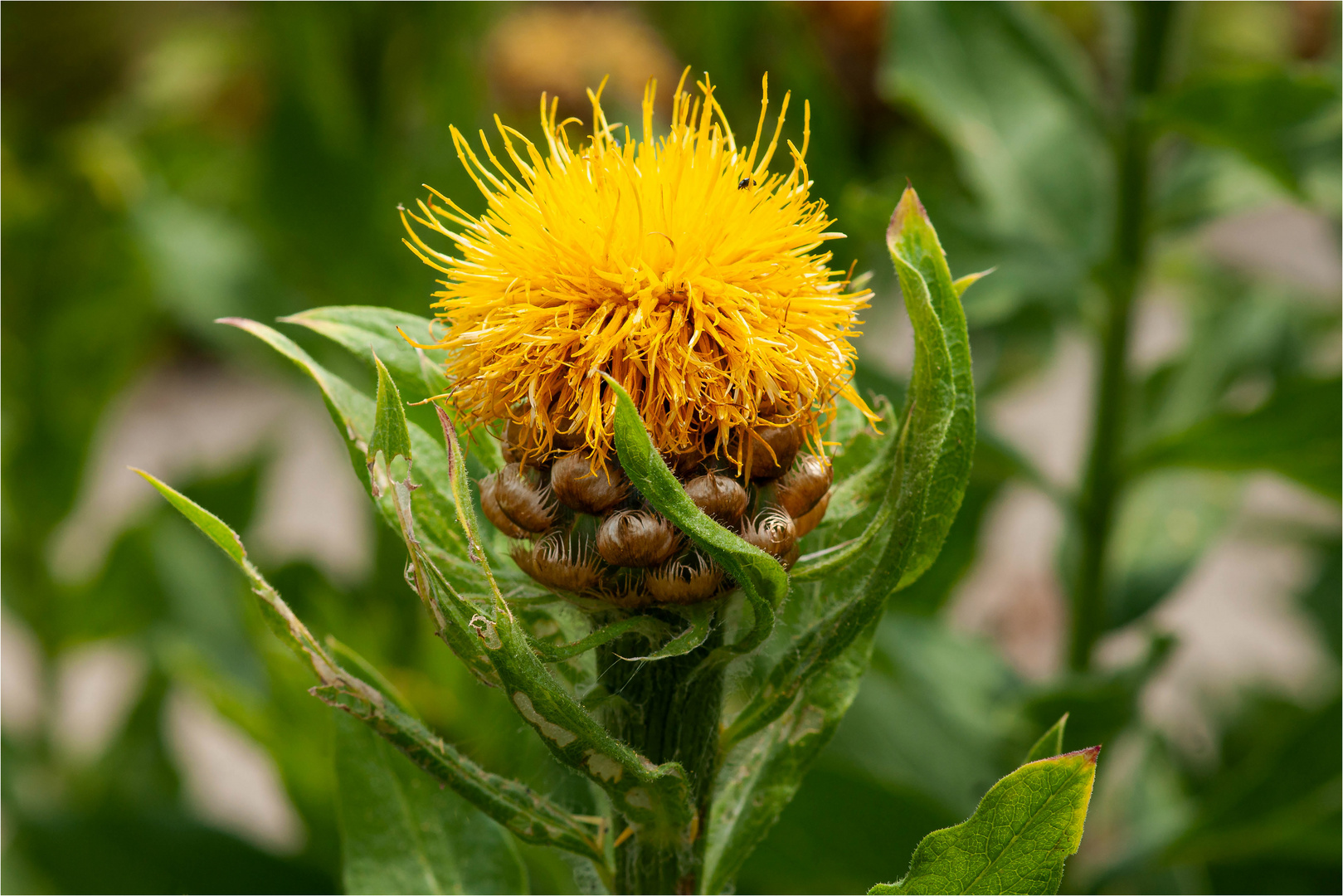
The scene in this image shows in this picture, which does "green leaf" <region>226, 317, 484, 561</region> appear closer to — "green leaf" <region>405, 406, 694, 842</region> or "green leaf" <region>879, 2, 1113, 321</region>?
"green leaf" <region>405, 406, 694, 842</region>

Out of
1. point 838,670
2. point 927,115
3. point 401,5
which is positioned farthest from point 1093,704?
point 401,5

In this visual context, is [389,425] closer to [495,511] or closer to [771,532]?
[495,511]

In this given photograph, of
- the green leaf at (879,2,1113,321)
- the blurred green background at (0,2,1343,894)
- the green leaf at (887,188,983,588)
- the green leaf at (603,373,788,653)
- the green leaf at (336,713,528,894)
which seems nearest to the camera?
the green leaf at (603,373,788,653)

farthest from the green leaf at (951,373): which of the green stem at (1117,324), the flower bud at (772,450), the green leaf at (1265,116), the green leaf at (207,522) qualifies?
the green stem at (1117,324)

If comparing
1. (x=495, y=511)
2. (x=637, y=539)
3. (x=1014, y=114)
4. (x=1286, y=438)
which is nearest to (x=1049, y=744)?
(x=637, y=539)

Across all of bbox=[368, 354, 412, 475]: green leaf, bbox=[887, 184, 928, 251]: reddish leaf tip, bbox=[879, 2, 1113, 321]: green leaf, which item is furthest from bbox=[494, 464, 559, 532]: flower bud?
bbox=[879, 2, 1113, 321]: green leaf

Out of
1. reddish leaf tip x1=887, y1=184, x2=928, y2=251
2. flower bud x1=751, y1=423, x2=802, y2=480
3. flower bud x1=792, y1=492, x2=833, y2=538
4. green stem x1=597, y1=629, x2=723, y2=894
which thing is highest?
reddish leaf tip x1=887, y1=184, x2=928, y2=251

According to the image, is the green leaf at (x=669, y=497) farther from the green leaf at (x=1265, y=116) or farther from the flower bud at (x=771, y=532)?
the green leaf at (x=1265, y=116)
